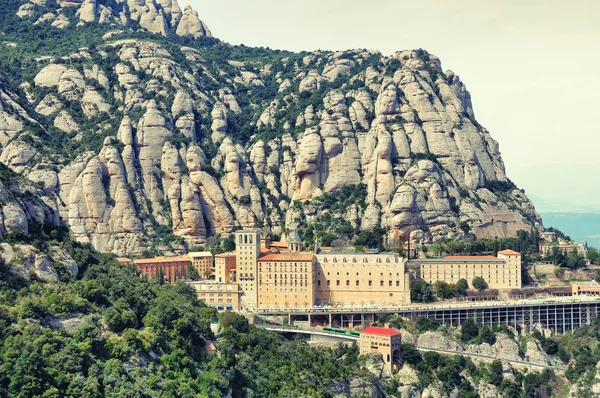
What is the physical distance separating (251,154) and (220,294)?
50478 millimetres

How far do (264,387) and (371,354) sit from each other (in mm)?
22441

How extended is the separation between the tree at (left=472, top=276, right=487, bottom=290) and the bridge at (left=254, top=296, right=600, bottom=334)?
512 cm

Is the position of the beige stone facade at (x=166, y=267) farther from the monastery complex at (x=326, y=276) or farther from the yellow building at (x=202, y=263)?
the monastery complex at (x=326, y=276)

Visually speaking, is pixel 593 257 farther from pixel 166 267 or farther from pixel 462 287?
pixel 166 267

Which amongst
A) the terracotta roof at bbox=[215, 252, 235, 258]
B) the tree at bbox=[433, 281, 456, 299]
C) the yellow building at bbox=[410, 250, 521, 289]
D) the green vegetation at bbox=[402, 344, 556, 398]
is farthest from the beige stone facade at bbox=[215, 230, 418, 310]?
the green vegetation at bbox=[402, 344, 556, 398]

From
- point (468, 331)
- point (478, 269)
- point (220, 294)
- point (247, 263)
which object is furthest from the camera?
point (478, 269)

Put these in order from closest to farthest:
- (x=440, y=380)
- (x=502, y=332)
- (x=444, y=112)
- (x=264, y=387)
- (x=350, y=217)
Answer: (x=264, y=387)
(x=440, y=380)
(x=502, y=332)
(x=350, y=217)
(x=444, y=112)

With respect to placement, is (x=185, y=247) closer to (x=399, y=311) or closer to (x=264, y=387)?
(x=399, y=311)

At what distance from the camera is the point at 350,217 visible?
153875 mm

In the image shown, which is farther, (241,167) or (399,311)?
(241,167)

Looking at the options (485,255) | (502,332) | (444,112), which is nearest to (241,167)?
(444,112)

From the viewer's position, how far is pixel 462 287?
5113 inches

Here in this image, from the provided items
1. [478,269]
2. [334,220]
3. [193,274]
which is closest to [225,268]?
[193,274]

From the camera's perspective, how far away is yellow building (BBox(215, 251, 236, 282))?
131000 mm
